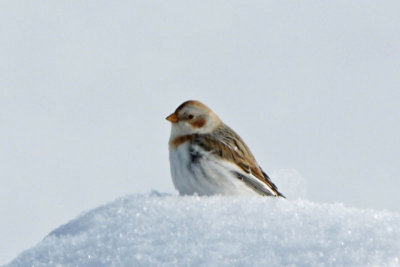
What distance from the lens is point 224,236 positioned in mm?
3463

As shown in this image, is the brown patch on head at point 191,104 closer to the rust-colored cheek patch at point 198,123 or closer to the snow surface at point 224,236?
the rust-colored cheek patch at point 198,123

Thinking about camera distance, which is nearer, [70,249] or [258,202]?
[70,249]

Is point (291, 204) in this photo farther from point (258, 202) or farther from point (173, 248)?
→ point (173, 248)

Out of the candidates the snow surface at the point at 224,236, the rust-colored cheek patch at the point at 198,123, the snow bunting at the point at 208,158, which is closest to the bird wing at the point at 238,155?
the snow bunting at the point at 208,158

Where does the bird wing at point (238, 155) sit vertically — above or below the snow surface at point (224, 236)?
above

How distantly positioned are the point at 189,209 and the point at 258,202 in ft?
1.22

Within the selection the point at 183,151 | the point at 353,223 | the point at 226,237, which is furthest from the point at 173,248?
the point at 183,151

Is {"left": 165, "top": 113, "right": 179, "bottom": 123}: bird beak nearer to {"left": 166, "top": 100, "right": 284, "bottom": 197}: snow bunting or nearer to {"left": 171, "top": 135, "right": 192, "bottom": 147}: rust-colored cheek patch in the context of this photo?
{"left": 166, "top": 100, "right": 284, "bottom": 197}: snow bunting

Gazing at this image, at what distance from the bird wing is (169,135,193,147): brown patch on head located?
5cm

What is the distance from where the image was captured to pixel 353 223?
3512 millimetres

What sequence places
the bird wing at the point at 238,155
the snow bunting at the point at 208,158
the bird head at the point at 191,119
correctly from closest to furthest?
the snow bunting at the point at 208,158 → the bird wing at the point at 238,155 → the bird head at the point at 191,119

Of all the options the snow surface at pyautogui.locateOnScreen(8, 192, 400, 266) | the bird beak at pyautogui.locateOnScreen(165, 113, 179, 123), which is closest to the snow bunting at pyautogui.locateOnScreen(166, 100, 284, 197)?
the bird beak at pyautogui.locateOnScreen(165, 113, 179, 123)

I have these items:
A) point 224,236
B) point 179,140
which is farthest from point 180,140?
point 224,236

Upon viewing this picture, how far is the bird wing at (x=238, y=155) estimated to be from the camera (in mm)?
5344
